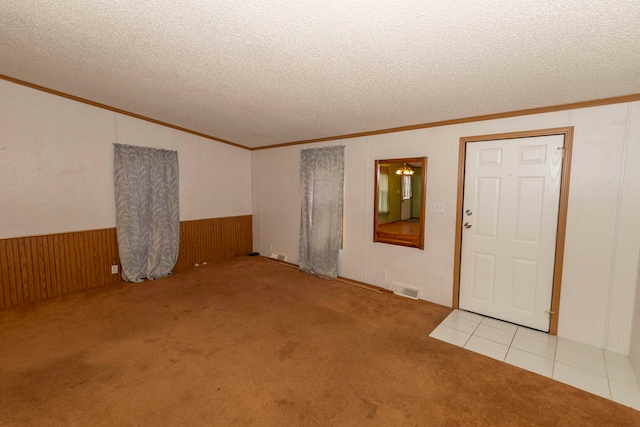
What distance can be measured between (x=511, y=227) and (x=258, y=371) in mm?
2770

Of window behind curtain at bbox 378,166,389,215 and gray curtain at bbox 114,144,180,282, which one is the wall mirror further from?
gray curtain at bbox 114,144,180,282

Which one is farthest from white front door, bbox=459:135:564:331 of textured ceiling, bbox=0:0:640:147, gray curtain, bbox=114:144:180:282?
gray curtain, bbox=114:144:180:282

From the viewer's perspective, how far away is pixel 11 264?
10.8ft

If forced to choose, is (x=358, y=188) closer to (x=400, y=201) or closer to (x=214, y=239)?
(x=400, y=201)

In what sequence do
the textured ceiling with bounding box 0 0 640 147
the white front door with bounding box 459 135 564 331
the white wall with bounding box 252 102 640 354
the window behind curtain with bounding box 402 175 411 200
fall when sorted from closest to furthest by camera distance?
the textured ceiling with bounding box 0 0 640 147, the white wall with bounding box 252 102 640 354, the white front door with bounding box 459 135 564 331, the window behind curtain with bounding box 402 175 411 200

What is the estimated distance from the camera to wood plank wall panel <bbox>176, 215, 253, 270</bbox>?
4.92 meters

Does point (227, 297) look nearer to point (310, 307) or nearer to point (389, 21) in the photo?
point (310, 307)

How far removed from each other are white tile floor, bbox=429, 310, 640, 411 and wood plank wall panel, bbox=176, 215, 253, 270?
160 inches

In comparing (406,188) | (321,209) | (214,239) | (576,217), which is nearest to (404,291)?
(321,209)

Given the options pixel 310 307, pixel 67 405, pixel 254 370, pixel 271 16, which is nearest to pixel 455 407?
pixel 254 370

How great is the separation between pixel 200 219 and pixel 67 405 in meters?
3.53

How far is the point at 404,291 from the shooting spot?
3.74m

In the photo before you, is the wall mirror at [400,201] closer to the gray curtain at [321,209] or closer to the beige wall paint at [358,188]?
the beige wall paint at [358,188]

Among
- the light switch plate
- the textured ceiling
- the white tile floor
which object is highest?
the textured ceiling
